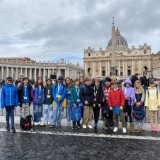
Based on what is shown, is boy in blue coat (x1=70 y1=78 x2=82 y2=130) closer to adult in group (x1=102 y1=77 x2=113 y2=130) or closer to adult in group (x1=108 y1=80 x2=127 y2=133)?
adult in group (x1=102 y1=77 x2=113 y2=130)

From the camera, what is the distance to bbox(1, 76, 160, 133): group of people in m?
9.32

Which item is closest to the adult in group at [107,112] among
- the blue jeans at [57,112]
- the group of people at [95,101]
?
the group of people at [95,101]

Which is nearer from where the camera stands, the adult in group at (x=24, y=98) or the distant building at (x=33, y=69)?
the adult in group at (x=24, y=98)

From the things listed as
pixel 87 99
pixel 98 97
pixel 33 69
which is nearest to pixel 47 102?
pixel 87 99

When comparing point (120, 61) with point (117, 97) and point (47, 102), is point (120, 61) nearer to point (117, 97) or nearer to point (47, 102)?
point (47, 102)

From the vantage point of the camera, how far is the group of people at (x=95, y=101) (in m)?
9.32

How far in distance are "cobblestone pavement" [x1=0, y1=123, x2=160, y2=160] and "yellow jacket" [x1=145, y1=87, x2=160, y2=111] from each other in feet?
3.13

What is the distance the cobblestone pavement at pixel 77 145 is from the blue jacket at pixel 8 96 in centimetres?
91

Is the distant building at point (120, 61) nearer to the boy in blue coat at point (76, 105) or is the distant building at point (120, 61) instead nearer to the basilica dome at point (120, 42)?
the basilica dome at point (120, 42)

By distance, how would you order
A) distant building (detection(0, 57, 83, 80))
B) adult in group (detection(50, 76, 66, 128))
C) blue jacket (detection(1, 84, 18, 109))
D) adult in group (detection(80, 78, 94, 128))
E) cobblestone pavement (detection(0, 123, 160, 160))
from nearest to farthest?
cobblestone pavement (detection(0, 123, 160, 160)) < blue jacket (detection(1, 84, 18, 109)) < adult in group (detection(80, 78, 94, 128)) < adult in group (detection(50, 76, 66, 128)) < distant building (detection(0, 57, 83, 80))

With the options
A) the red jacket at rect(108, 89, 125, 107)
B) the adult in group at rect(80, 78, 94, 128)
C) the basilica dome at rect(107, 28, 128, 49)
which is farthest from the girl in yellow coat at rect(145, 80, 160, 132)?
the basilica dome at rect(107, 28, 128, 49)

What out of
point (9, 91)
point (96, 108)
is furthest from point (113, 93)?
point (9, 91)

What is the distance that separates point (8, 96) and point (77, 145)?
3.20 meters

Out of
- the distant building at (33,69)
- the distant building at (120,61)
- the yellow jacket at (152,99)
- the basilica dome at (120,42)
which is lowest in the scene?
the yellow jacket at (152,99)
